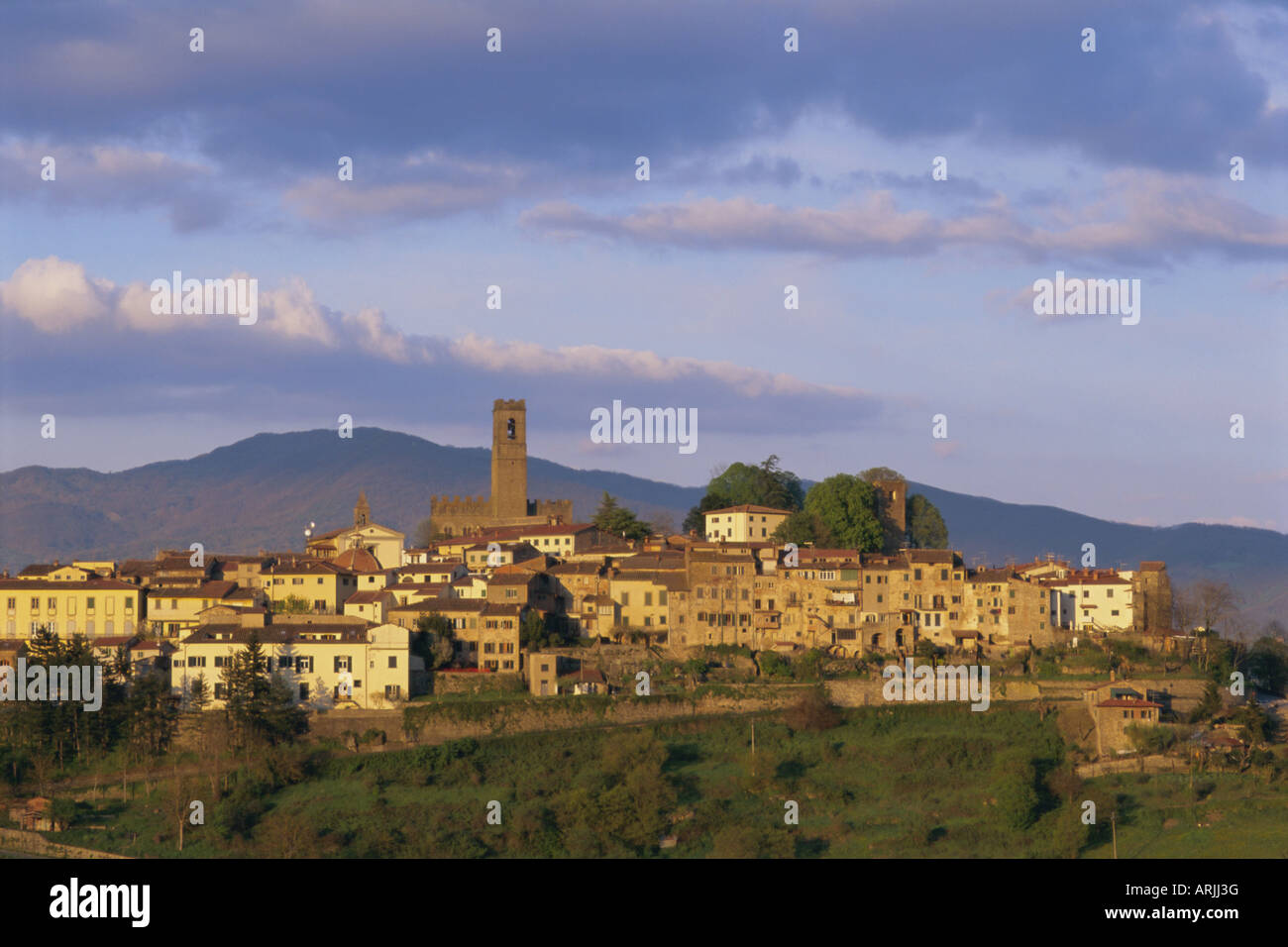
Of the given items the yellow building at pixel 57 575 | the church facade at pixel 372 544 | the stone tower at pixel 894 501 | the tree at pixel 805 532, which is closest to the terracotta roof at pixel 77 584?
the yellow building at pixel 57 575

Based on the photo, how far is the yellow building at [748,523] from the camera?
7344cm

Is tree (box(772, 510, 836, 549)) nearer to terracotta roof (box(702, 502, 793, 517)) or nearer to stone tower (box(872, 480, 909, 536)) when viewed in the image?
terracotta roof (box(702, 502, 793, 517))

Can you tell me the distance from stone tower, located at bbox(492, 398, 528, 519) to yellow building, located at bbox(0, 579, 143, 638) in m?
27.1

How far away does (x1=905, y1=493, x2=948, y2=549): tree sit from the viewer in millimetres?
76062

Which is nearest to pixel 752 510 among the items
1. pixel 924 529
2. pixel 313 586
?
pixel 924 529

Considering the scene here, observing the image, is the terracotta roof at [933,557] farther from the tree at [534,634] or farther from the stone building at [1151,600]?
the tree at [534,634]

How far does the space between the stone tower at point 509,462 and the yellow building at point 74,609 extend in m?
27.1

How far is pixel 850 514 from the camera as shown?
71.0 metres

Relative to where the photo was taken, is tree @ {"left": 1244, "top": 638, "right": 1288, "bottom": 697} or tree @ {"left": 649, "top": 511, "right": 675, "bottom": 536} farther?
tree @ {"left": 649, "top": 511, "right": 675, "bottom": 536}

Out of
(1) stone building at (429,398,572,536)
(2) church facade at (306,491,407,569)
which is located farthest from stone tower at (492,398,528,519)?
(2) church facade at (306,491,407,569)

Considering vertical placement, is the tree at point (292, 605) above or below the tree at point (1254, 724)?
above

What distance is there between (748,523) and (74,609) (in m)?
27.0

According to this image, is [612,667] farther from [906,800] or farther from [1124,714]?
[1124,714]
